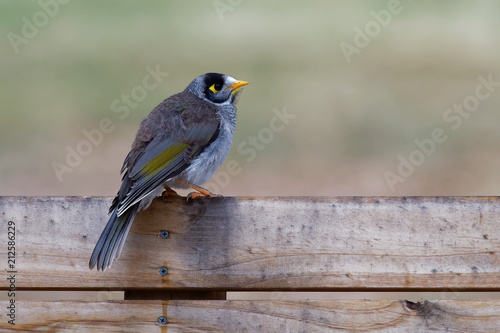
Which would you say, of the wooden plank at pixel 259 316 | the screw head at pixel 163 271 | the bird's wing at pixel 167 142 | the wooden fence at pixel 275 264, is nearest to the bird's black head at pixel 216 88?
the bird's wing at pixel 167 142

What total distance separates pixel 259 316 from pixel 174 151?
3.81 ft

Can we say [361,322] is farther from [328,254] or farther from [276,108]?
[276,108]

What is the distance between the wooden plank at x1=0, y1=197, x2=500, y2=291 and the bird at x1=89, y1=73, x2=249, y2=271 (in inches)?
7.0

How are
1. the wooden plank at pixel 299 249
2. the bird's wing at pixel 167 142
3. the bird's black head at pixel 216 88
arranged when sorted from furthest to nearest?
the bird's black head at pixel 216 88, the bird's wing at pixel 167 142, the wooden plank at pixel 299 249

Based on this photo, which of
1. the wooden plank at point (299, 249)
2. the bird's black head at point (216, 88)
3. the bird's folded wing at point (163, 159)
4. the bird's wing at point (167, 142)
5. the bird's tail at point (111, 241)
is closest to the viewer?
the bird's tail at point (111, 241)

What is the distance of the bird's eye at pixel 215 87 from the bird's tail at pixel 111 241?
1729mm

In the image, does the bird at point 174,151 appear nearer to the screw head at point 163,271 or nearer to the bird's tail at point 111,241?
the bird's tail at point 111,241

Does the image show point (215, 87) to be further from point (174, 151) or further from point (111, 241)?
point (111, 241)

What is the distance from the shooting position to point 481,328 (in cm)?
317

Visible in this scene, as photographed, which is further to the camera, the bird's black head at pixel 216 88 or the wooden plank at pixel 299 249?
the bird's black head at pixel 216 88

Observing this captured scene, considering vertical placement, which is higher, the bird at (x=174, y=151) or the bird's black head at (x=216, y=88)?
the bird's black head at (x=216, y=88)

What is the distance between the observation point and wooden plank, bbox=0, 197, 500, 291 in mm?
3207

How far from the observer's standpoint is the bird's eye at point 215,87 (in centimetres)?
484

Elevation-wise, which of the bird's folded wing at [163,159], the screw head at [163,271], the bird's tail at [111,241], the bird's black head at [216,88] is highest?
the bird's black head at [216,88]
